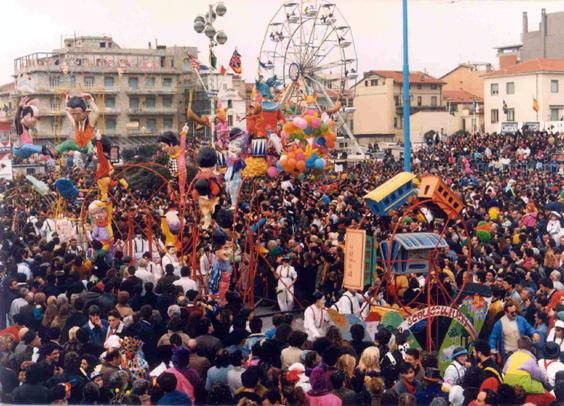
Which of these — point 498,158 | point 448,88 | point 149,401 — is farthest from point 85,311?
point 448,88

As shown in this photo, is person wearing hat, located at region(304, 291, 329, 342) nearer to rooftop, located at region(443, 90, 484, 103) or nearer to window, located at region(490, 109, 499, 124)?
window, located at region(490, 109, 499, 124)

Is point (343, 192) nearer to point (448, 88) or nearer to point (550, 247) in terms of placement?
point (550, 247)

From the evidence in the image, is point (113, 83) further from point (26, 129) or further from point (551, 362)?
point (551, 362)

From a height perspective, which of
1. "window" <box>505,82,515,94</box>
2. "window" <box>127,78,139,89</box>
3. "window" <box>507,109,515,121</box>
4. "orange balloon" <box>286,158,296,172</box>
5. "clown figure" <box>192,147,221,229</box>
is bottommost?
"clown figure" <box>192,147,221,229</box>

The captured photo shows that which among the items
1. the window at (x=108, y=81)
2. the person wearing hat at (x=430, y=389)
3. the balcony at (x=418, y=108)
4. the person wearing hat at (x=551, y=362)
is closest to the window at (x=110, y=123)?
the window at (x=108, y=81)

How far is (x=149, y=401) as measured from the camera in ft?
21.3

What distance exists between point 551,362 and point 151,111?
36.2 m

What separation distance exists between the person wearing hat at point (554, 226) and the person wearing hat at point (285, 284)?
452cm

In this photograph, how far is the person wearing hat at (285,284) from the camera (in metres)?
11.8

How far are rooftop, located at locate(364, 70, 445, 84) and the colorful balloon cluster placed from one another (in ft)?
62.0

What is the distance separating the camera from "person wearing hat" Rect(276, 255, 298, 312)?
11.8 meters

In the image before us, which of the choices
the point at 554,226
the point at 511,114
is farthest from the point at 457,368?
the point at 511,114

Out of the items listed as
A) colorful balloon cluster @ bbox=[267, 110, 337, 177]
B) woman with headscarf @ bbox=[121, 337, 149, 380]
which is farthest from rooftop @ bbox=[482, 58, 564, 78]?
woman with headscarf @ bbox=[121, 337, 149, 380]

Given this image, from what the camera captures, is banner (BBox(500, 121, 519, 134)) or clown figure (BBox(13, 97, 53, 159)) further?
banner (BBox(500, 121, 519, 134))
